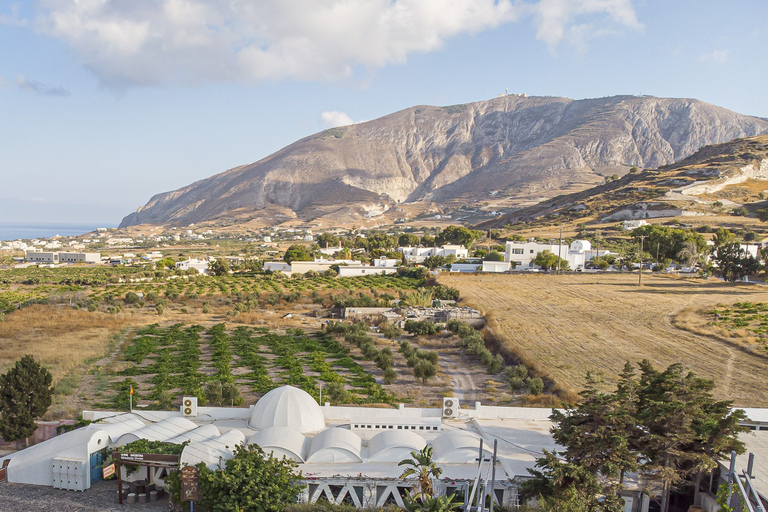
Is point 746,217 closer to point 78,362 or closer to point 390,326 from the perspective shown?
point 390,326

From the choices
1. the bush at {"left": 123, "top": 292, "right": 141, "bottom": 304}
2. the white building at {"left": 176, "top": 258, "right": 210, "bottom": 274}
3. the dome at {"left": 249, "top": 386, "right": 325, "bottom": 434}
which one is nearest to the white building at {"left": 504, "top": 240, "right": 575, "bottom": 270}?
the white building at {"left": 176, "top": 258, "right": 210, "bottom": 274}

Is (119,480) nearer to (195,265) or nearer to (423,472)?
(423,472)

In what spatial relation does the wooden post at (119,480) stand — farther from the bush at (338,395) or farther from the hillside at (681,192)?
the hillside at (681,192)

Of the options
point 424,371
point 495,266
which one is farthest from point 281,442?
point 495,266

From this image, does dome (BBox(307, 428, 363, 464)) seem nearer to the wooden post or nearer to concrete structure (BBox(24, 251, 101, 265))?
the wooden post

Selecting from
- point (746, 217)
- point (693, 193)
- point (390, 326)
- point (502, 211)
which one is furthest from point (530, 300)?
point (502, 211)
